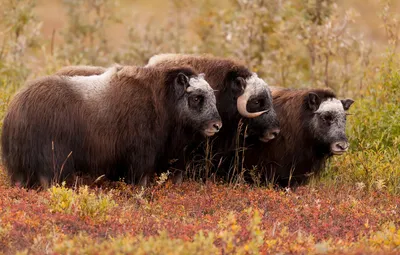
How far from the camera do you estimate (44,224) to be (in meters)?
4.93

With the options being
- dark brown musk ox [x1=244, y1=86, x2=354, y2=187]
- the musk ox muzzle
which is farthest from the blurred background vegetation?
the musk ox muzzle

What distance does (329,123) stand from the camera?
7344mm

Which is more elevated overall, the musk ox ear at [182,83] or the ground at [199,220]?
the musk ox ear at [182,83]

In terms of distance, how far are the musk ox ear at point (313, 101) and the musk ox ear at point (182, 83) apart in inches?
56.3

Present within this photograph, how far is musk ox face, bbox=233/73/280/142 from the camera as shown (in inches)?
283

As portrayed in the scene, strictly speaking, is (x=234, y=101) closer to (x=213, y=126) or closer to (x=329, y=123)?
(x=213, y=126)

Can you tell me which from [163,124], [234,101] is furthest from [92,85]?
[234,101]

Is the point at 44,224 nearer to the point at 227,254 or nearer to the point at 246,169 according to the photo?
the point at 227,254

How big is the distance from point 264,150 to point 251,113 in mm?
582

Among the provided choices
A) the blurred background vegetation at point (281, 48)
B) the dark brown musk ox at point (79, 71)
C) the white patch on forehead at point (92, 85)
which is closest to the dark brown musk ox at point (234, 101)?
the dark brown musk ox at point (79, 71)

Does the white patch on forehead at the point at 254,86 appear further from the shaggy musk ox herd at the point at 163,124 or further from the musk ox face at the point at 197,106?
the musk ox face at the point at 197,106

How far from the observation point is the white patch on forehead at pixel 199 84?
6.71 m

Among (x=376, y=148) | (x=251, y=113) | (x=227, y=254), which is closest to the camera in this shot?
(x=227, y=254)

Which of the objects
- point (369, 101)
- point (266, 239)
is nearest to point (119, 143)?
point (266, 239)
